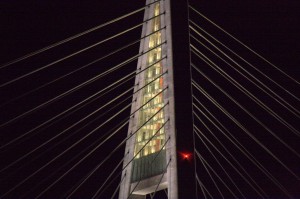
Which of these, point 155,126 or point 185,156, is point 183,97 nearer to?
point 185,156

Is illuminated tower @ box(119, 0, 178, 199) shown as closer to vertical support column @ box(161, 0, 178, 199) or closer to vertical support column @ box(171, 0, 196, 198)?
vertical support column @ box(161, 0, 178, 199)

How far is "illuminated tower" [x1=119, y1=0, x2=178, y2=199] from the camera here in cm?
742

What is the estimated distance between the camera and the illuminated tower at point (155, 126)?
24.3 ft

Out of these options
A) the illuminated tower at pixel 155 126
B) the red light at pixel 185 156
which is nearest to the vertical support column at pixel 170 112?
the illuminated tower at pixel 155 126

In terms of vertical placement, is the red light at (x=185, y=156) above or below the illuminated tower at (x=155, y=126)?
below

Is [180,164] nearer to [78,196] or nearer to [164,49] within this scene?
[164,49]

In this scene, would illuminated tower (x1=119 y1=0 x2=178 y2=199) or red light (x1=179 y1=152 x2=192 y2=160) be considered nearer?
red light (x1=179 y1=152 x2=192 y2=160)

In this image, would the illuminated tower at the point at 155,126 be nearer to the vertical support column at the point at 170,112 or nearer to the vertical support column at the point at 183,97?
the vertical support column at the point at 170,112

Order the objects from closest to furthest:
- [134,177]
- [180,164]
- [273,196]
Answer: [180,164] < [134,177] < [273,196]

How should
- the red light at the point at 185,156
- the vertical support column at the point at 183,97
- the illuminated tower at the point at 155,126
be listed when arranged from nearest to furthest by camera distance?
the vertical support column at the point at 183,97
the red light at the point at 185,156
the illuminated tower at the point at 155,126

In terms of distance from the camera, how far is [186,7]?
26.5 feet

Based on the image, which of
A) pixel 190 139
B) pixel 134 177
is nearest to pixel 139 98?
pixel 134 177

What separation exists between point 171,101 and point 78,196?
67.5ft

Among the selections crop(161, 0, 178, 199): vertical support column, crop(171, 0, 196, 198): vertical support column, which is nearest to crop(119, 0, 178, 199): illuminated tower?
crop(161, 0, 178, 199): vertical support column
